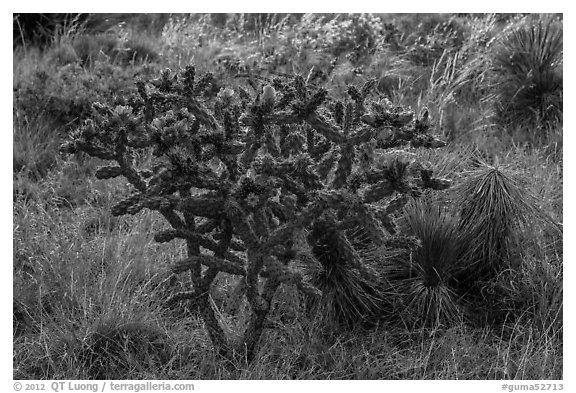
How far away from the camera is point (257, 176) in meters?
3.04

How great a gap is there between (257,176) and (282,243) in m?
0.33

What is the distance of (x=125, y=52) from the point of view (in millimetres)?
7195

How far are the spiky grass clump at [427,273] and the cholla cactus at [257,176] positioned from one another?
571 millimetres

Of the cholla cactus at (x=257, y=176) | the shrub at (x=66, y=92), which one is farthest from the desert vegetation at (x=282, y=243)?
the shrub at (x=66, y=92)

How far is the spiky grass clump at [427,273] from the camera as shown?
12.4 ft

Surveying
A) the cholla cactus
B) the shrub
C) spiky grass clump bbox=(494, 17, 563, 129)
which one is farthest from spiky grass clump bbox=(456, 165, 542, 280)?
the shrub

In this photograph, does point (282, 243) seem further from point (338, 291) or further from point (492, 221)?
point (492, 221)

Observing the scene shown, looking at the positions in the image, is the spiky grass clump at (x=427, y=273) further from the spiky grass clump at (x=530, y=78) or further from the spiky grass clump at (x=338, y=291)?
the spiky grass clump at (x=530, y=78)

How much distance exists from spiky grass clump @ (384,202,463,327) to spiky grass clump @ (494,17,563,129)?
2.27m

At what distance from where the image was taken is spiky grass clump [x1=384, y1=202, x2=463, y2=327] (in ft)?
12.4

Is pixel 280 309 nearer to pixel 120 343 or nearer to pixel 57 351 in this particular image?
pixel 120 343

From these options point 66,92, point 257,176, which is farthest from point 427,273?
point 66,92

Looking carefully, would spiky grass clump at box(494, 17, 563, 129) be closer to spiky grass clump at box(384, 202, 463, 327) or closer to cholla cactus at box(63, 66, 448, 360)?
spiky grass clump at box(384, 202, 463, 327)

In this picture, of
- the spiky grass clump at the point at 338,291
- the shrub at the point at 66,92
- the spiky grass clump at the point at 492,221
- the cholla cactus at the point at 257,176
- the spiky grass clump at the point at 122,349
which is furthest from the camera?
the shrub at the point at 66,92
